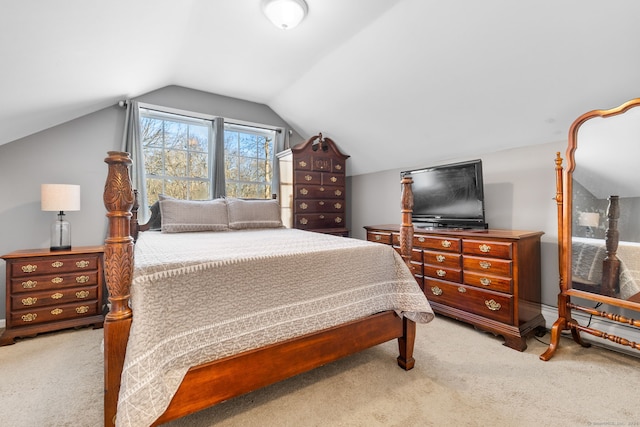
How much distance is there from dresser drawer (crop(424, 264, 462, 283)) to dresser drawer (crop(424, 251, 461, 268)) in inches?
1.5

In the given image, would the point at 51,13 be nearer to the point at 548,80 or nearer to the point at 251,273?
the point at 251,273

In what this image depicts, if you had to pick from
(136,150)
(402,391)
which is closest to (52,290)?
(136,150)

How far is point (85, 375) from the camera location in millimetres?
1839

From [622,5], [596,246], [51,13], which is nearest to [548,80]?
[622,5]

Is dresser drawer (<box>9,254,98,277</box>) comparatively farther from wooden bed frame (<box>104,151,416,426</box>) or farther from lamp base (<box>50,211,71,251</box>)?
wooden bed frame (<box>104,151,416,426</box>)

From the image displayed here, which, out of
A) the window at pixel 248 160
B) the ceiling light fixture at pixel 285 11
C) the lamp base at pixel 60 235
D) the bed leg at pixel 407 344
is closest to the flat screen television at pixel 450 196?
the bed leg at pixel 407 344

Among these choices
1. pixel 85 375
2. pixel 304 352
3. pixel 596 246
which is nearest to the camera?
pixel 304 352

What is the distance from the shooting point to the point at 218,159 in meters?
3.74

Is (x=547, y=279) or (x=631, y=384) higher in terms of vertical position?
(x=547, y=279)

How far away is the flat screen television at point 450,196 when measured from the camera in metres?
2.68

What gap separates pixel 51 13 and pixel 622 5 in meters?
2.95

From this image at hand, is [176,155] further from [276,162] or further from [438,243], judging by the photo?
[438,243]

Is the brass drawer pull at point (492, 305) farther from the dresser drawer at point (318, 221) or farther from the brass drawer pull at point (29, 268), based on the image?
the brass drawer pull at point (29, 268)

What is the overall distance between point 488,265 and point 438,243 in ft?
1.54
